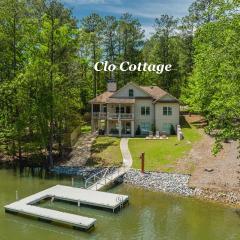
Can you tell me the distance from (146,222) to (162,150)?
15969 millimetres

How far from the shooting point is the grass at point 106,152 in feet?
128

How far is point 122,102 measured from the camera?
49.9 m

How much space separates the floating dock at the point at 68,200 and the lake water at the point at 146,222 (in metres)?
0.43

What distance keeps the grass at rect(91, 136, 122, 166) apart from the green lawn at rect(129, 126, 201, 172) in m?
1.58

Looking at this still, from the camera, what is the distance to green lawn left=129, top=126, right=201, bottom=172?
122 feet

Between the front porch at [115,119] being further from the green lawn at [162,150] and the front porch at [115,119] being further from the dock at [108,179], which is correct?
the dock at [108,179]

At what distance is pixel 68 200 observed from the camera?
2958cm

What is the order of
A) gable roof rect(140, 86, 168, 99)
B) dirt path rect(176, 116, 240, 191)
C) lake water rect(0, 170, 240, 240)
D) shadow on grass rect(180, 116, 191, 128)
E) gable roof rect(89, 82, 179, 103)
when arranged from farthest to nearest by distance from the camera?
shadow on grass rect(180, 116, 191, 128)
gable roof rect(140, 86, 168, 99)
gable roof rect(89, 82, 179, 103)
dirt path rect(176, 116, 240, 191)
lake water rect(0, 170, 240, 240)

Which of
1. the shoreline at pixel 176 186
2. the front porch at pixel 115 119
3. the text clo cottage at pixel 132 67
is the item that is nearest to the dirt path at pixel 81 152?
the front porch at pixel 115 119

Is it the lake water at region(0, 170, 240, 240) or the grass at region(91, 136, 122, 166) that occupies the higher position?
the grass at region(91, 136, 122, 166)

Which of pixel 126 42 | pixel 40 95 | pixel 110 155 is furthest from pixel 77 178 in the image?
pixel 126 42

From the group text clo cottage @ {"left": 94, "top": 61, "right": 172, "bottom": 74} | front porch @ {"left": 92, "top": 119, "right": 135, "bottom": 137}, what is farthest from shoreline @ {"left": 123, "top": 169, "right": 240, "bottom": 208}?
text clo cottage @ {"left": 94, "top": 61, "right": 172, "bottom": 74}

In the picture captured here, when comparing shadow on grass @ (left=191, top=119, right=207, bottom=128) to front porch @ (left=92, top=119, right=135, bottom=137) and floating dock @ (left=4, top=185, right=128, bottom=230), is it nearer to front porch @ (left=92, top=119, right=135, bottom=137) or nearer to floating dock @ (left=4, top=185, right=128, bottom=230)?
front porch @ (left=92, top=119, right=135, bottom=137)

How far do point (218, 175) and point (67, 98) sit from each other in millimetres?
17461
